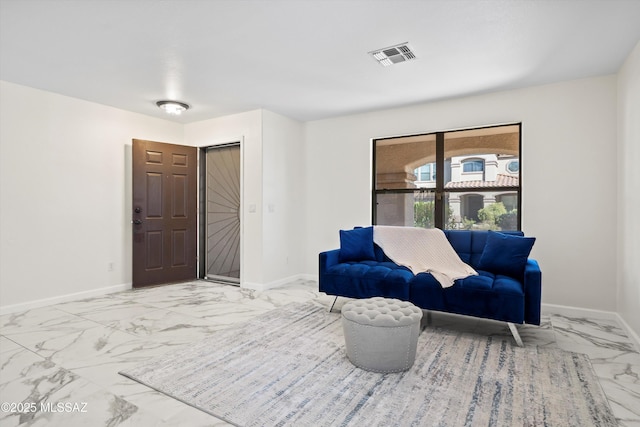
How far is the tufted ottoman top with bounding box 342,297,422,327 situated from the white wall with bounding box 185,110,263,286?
2450 mm

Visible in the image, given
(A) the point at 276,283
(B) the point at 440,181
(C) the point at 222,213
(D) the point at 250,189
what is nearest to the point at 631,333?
(B) the point at 440,181

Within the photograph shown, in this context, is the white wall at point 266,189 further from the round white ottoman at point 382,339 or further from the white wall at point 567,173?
the round white ottoman at point 382,339

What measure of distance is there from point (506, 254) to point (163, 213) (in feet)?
14.4

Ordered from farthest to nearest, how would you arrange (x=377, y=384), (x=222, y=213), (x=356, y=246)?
(x=222, y=213), (x=356, y=246), (x=377, y=384)

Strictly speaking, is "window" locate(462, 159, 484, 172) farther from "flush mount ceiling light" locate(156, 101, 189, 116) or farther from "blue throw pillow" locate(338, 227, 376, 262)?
"flush mount ceiling light" locate(156, 101, 189, 116)

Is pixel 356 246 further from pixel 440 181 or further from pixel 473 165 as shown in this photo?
pixel 473 165

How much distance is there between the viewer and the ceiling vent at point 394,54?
9.69 ft

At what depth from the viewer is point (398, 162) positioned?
192 inches

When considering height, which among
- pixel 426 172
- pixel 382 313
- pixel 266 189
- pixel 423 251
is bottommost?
pixel 382 313

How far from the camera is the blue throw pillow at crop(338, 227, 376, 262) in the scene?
13.1ft

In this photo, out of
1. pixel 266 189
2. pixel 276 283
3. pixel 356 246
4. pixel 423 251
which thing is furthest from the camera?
pixel 276 283

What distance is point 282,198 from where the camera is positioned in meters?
5.16

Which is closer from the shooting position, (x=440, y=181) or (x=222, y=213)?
(x=440, y=181)

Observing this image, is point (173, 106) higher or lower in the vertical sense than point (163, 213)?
higher
